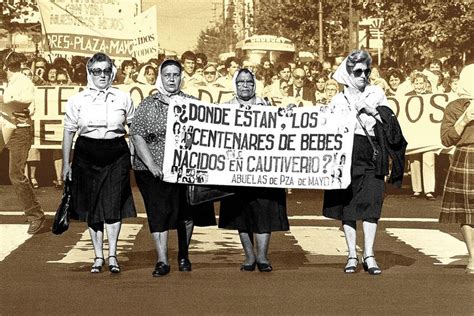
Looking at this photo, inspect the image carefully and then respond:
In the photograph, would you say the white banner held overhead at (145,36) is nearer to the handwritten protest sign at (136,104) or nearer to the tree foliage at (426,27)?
the handwritten protest sign at (136,104)

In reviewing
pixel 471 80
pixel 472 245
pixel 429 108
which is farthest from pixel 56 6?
pixel 472 245

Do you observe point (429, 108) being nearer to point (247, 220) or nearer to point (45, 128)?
point (45, 128)

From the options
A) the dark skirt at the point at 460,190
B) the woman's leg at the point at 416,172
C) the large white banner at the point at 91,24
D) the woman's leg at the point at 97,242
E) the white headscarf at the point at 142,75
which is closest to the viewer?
the woman's leg at the point at 97,242

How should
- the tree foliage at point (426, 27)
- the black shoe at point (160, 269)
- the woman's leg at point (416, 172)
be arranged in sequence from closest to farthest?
the black shoe at point (160, 269) < the woman's leg at point (416, 172) < the tree foliage at point (426, 27)

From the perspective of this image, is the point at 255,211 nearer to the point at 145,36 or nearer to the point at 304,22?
the point at 304,22

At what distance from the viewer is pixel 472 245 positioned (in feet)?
37.5

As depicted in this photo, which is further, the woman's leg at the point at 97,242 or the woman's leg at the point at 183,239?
the woman's leg at the point at 183,239

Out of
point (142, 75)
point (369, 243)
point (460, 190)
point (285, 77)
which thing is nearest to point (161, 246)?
point (369, 243)

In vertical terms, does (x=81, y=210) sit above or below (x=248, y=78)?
below

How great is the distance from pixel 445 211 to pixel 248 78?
78.8 inches

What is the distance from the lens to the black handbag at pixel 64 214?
442 inches

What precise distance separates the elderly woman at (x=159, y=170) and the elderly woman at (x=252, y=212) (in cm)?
40

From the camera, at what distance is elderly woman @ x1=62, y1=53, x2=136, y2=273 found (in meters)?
11.0

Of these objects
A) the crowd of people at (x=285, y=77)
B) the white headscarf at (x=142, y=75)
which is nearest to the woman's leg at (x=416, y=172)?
the crowd of people at (x=285, y=77)
